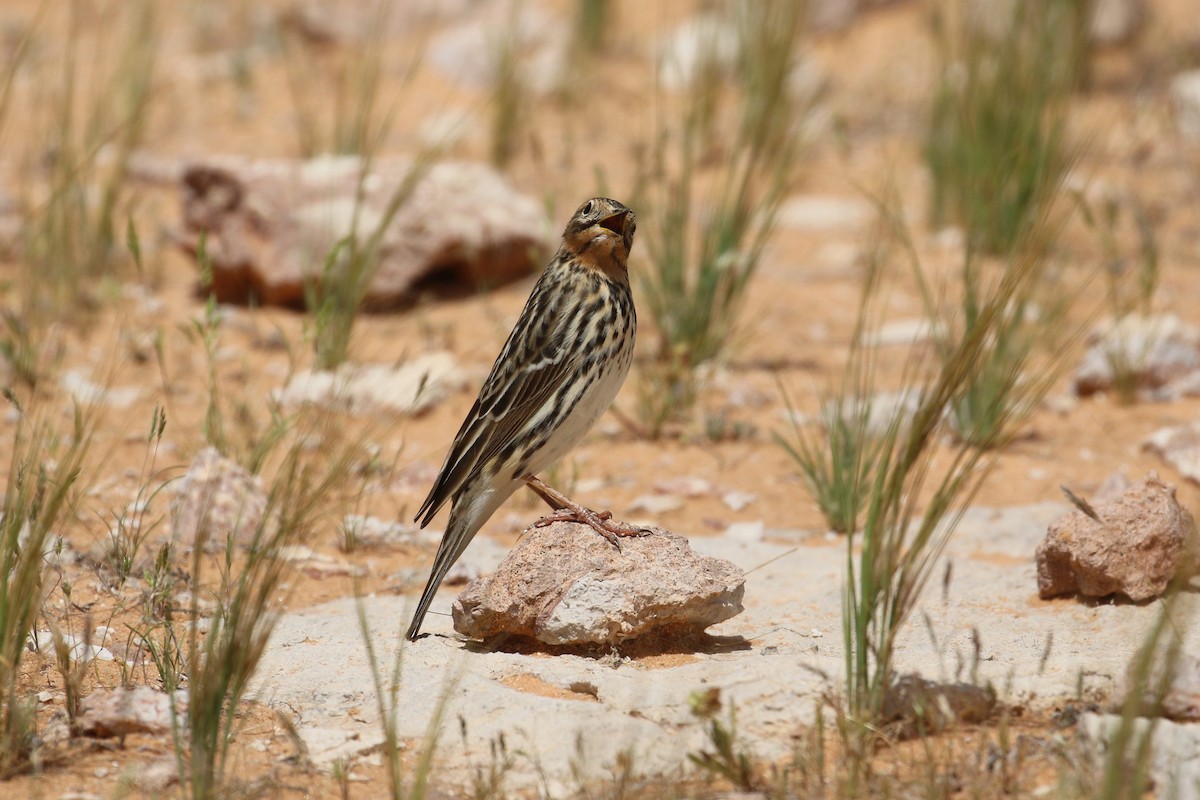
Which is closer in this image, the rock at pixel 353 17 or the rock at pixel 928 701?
the rock at pixel 928 701

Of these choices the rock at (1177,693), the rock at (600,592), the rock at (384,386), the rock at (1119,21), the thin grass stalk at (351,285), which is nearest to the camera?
the rock at (1177,693)

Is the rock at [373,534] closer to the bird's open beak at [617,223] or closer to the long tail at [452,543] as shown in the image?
the long tail at [452,543]

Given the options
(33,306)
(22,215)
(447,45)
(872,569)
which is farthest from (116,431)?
(447,45)

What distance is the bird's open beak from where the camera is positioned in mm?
4773

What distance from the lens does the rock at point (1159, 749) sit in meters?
3.10

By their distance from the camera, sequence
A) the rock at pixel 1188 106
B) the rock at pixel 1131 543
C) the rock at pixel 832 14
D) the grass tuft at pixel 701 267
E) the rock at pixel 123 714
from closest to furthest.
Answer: the rock at pixel 123 714
the rock at pixel 1131 543
the grass tuft at pixel 701 267
the rock at pixel 1188 106
the rock at pixel 832 14

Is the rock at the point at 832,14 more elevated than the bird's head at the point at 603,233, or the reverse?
the rock at the point at 832,14

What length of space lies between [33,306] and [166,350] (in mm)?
791

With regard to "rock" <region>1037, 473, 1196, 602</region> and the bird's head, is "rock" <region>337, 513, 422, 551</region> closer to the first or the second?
the bird's head

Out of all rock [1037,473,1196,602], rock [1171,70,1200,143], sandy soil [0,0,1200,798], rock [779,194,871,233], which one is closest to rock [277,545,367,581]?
sandy soil [0,0,1200,798]

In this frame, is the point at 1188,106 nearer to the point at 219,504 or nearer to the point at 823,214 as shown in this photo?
the point at 823,214

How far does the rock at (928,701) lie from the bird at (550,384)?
54.0 inches

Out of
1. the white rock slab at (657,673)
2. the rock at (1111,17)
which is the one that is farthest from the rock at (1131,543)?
the rock at (1111,17)

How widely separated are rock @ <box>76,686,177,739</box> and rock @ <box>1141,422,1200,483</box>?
412 centimetres
